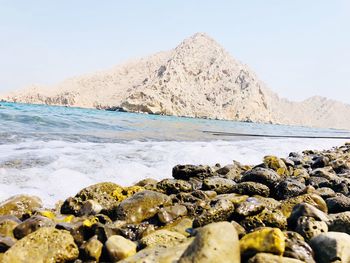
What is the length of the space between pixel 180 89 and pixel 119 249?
12953 cm

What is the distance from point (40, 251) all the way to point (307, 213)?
9.95 ft

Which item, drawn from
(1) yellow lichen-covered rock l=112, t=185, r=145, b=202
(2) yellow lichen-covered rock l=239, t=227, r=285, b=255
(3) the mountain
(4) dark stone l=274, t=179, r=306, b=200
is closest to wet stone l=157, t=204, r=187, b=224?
(1) yellow lichen-covered rock l=112, t=185, r=145, b=202

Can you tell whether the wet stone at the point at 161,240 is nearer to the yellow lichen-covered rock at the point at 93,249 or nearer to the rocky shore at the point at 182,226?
the rocky shore at the point at 182,226

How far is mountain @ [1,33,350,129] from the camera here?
124 meters

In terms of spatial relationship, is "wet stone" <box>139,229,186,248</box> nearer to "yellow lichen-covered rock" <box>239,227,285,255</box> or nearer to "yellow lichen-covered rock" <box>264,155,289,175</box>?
"yellow lichen-covered rock" <box>239,227,285,255</box>

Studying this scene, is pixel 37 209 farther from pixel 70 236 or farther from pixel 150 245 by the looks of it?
pixel 150 245

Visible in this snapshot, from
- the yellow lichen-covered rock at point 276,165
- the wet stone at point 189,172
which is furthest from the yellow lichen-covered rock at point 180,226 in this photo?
the yellow lichen-covered rock at point 276,165

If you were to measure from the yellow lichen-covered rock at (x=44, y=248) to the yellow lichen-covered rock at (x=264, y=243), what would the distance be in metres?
1.80

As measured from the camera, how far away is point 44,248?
346 centimetres

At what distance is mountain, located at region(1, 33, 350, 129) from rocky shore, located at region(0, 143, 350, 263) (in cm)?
10605

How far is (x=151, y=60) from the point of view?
589 ft

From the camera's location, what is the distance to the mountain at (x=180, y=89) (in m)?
124

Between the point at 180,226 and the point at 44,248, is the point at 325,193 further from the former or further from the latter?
the point at 44,248

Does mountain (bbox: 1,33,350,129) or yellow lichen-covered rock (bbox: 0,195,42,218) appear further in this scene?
mountain (bbox: 1,33,350,129)
